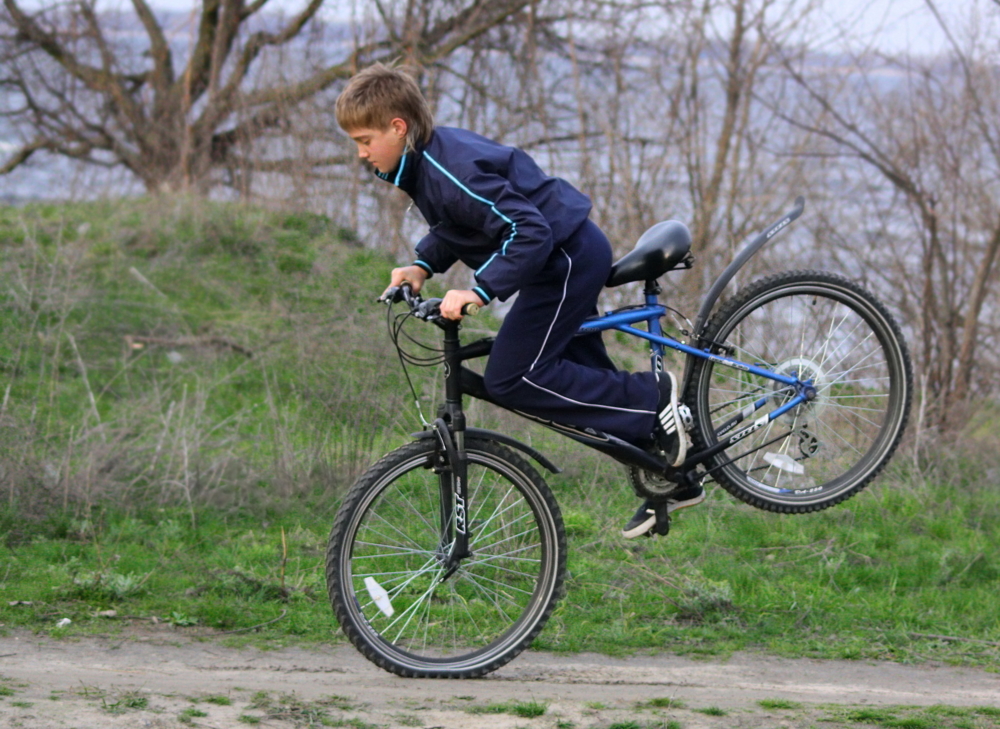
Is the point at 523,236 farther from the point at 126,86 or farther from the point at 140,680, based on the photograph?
the point at 126,86

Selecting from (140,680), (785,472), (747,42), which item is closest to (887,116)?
(747,42)

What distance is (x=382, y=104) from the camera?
4.46 metres

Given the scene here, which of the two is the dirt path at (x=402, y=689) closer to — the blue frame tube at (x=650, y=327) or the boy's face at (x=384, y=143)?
the blue frame tube at (x=650, y=327)

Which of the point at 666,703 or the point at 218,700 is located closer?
the point at 218,700

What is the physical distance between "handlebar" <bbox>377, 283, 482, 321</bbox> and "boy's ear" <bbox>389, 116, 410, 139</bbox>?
63 centimetres

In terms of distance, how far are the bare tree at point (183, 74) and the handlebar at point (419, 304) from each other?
6.93 m

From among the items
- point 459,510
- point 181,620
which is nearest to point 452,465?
point 459,510

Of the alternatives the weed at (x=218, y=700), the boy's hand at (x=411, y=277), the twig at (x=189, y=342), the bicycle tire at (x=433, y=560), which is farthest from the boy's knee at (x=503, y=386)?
the twig at (x=189, y=342)

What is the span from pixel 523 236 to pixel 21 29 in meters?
14.1

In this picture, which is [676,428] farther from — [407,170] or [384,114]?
[384,114]

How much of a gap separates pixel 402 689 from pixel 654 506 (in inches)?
50.2

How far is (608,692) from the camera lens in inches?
197

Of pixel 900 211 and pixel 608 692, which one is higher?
pixel 900 211

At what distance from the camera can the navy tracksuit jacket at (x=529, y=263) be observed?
4465 mm
